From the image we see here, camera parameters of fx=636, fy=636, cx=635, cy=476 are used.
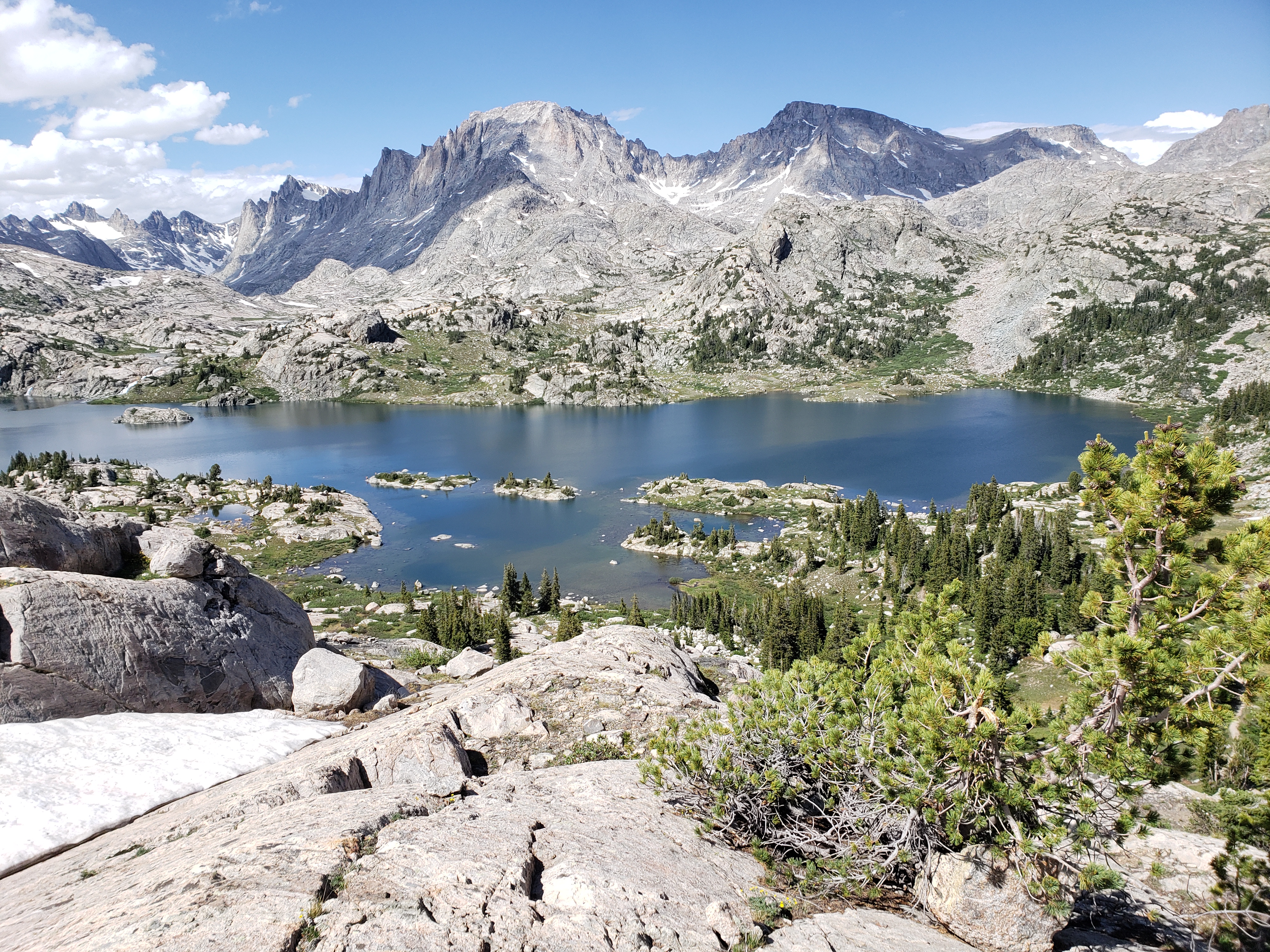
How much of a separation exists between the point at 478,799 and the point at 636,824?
271 centimetres

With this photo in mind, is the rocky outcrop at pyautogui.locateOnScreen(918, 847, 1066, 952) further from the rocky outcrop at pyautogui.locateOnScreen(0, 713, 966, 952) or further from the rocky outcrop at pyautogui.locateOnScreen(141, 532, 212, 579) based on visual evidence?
the rocky outcrop at pyautogui.locateOnScreen(141, 532, 212, 579)

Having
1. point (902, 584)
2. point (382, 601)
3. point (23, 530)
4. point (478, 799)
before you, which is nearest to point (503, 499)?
point (382, 601)

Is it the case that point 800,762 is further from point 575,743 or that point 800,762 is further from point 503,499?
point 503,499

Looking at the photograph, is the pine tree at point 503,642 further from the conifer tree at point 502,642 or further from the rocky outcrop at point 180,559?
the rocky outcrop at point 180,559

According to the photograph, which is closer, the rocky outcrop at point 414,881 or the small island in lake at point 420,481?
the rocky outcrop at point 414,881

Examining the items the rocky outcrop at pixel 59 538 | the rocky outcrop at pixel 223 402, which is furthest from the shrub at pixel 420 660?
the rocky outcrop at pixel 223 402

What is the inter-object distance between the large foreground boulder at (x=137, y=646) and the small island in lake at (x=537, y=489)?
72505mm

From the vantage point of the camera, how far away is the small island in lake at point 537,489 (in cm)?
9419

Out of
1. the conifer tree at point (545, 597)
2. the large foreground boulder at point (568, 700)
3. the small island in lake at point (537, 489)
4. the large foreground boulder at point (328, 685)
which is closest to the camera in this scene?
the large foreground boulder at point (568, 700)

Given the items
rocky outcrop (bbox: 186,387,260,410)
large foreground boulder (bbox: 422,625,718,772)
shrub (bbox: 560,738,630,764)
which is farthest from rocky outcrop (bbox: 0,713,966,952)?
rocky outcrop (bbox: 186,387,260,410)

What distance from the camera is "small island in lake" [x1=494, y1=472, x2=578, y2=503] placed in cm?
9419

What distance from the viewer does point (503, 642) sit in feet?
113

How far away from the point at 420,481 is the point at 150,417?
376 ft

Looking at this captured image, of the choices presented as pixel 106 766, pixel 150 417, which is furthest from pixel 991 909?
pixel 150 417
